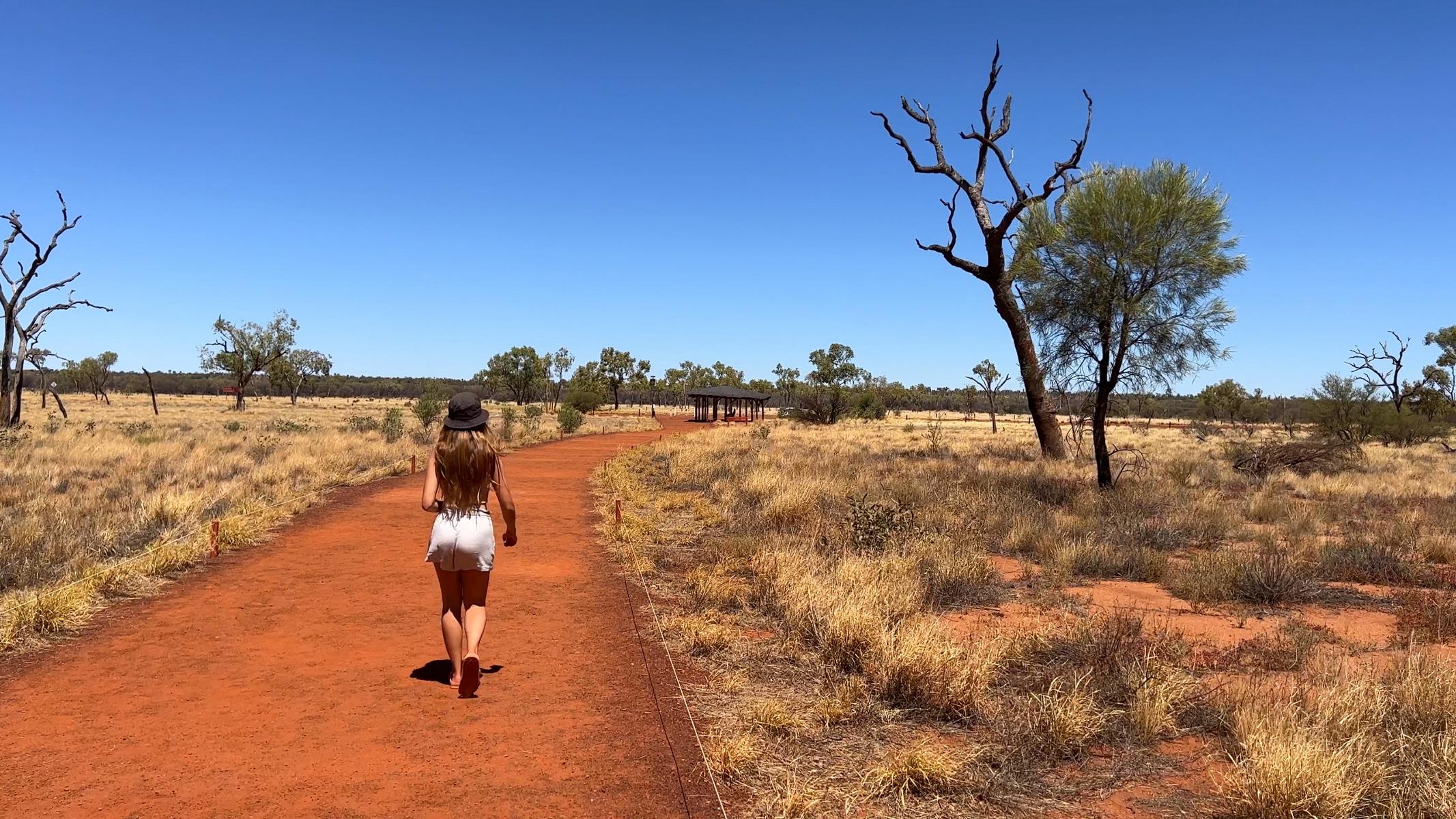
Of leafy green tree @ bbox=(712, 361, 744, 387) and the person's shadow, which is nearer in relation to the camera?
the person's shadow

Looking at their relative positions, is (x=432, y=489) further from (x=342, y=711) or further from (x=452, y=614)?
(x=342, y=711)

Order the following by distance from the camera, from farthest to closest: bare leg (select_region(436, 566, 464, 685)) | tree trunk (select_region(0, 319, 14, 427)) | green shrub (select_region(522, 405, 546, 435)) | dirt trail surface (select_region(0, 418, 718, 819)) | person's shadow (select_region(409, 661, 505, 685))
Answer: green shrub (select_region(522, 405, 546, 435)) → tree trunk (select_region(0, 319, 14, 427)) → person's shadow (select_region(409, 661, 505, 685)) → bare leg (select_region(436, 566, 464, 685)) → dirt trail surface (select_region(0, 418, 718, 819))

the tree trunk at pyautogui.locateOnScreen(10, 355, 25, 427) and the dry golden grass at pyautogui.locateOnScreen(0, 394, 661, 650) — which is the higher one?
the tree trunk at pyautogui.locateOnScreen(10, 355, 25, 427)

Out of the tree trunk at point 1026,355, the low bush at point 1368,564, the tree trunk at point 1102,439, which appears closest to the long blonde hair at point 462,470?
the low bush at point 1368,564

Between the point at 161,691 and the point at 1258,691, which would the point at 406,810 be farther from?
the point at 1258,691

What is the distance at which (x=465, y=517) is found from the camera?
17.0 ft

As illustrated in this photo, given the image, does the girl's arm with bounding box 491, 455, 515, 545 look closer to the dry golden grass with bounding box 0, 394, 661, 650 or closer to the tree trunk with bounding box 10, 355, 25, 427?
the dry golden grass with bounding box 0, 394, 661, 650

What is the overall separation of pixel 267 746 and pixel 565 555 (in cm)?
582

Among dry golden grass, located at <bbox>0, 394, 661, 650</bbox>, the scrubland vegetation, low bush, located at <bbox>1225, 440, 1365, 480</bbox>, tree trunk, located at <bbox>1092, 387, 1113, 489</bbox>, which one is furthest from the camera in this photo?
low bush, located at <bbox>1225, 440, 1365, 480</bbox>

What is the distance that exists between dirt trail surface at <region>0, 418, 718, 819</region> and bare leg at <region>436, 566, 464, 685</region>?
304mm

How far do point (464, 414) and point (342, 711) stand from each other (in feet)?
6.86

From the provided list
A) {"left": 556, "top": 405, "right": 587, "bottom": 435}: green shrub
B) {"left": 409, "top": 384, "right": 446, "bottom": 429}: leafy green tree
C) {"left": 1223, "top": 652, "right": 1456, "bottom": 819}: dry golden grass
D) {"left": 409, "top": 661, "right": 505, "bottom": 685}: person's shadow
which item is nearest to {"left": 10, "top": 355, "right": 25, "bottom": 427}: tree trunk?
{"left": 409, "top": 384, "right": 446, "bottom": 429}: leafy green tree

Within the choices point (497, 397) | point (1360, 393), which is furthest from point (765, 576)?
point (497, 397)

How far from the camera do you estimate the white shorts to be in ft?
16.8
